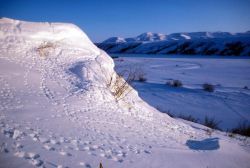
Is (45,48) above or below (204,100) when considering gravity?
above

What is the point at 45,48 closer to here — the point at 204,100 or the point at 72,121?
the point at 72,121

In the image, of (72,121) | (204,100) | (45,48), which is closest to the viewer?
(72,121)

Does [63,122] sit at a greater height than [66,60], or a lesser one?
lesser

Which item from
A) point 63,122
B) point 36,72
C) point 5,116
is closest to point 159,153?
point 63,122

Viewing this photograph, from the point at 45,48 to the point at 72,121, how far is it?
12.3 ft

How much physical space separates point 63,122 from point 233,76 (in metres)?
14.4

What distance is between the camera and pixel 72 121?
13.2 feet

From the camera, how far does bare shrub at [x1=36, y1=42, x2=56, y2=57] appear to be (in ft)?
22.3

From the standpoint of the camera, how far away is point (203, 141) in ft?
14.8

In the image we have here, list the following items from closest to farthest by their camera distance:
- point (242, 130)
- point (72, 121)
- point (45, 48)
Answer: point (72, 121) < point (45, 48) < point (242, 130)

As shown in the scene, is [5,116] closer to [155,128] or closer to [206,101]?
[155,128]

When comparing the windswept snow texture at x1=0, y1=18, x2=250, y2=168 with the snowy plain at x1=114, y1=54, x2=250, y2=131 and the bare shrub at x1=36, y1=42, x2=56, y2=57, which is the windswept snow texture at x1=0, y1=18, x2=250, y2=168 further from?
the snowy plain at x1=114, y1=54, x2=250, y2=131

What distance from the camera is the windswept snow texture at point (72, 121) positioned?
9.93 ft

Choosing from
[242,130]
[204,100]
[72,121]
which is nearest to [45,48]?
[72,121]
